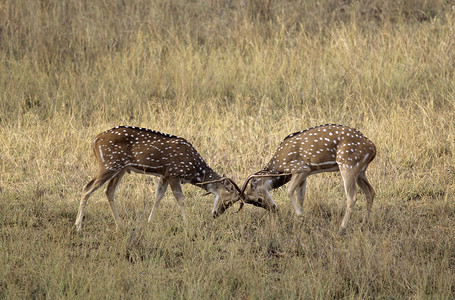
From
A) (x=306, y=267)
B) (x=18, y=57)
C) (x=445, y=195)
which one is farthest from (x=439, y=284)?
(x=18, y=57)

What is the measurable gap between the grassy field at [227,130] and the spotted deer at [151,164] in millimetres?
263

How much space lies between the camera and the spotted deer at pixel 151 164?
770 cm

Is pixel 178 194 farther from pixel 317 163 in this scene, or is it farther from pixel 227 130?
pixel 227 130

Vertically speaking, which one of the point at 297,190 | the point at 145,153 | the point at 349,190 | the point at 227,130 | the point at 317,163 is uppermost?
the point at 145,153

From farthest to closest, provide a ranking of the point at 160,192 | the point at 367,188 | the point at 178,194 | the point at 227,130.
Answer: the point at 227,130 < the point at 160,192 < the point at 367,188 < the point at 178,194

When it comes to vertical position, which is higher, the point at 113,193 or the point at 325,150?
the point at 325,150

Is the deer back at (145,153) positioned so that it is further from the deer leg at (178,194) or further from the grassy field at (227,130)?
the grassy field at (227,130)

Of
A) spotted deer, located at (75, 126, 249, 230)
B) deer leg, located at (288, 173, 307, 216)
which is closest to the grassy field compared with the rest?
deer leg, located at (288, 173, 307, 216)

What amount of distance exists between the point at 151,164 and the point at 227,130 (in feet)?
10.00

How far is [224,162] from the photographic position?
32.6 feet

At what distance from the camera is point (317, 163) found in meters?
7.84

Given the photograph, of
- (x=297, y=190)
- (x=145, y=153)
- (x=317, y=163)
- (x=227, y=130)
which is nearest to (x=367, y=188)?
(x=317, y=163)

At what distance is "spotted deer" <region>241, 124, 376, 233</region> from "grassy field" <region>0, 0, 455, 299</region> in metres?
0.27

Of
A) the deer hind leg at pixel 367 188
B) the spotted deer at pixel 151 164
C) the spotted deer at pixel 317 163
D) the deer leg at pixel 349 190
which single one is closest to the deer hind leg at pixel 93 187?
the spotted deer at pixel 151 164
